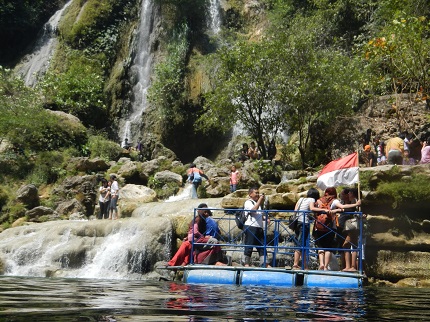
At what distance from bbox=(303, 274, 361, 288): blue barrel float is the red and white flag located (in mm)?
2039

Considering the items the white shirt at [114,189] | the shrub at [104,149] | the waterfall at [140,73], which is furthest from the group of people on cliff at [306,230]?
the waterfall at [140,73]

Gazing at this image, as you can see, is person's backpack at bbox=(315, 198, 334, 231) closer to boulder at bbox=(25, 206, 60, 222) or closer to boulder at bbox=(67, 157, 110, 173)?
boulder at bbox=(25, 206, 60, 222)

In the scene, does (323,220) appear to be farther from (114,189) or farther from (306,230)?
A: (114,189)

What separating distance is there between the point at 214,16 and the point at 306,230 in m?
27.0

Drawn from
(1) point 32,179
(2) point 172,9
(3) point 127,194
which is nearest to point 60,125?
(1) point 32,179

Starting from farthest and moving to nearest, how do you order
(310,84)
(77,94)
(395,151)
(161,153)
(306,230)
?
(77,94)
(161,153)
(310,84)
(395,151)
(306,230)

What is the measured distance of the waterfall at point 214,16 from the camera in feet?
117

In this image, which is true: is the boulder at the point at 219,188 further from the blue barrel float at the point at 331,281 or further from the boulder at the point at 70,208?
the blue barrel float at the point at 331,281

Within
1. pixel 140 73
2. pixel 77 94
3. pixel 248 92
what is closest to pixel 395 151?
pixel 248 92

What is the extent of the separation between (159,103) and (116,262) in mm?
17114

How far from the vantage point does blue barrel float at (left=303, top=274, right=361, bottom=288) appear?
32.6 feet

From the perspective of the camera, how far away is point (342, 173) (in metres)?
11.3

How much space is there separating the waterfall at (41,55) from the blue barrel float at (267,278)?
28.0 meters

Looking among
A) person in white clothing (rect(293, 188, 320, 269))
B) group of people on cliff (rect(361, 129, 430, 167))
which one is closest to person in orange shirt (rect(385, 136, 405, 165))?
group of people on cliff (rect(361, 129, 430, 167))
